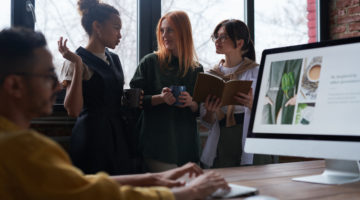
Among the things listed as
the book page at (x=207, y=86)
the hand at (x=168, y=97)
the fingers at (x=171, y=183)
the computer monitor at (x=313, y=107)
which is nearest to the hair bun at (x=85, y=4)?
the hand at (x=168, y=97)

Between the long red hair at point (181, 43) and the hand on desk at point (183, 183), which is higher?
the long red hair at point (181, 43)

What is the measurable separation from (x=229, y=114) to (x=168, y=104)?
39cm

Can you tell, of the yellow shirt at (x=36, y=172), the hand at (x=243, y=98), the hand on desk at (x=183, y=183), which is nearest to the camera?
the yellow shirt at (x=36, y=172)

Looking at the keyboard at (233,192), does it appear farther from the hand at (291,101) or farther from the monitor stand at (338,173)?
the hand at (291,101)

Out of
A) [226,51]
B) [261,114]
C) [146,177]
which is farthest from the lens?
[226,51]

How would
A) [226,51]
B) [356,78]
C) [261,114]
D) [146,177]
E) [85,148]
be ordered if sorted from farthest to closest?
[226,51] < [85,148] < [261,114] < [356,78] < [146,177]

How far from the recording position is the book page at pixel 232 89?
2.16 meters

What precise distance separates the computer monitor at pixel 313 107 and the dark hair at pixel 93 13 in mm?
1116

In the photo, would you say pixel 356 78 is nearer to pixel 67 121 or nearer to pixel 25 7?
pixel 67 121

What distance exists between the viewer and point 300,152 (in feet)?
4.42

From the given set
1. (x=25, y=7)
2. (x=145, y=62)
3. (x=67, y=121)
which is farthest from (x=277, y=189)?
(x=25, y=7)

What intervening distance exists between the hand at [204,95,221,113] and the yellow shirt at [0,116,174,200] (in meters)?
1.53

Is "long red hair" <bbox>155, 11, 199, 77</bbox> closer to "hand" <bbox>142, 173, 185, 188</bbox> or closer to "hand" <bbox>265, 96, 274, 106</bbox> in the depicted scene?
"hand" <bbox>265, 96, 274, 106</bbox>

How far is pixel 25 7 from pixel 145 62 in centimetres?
84
